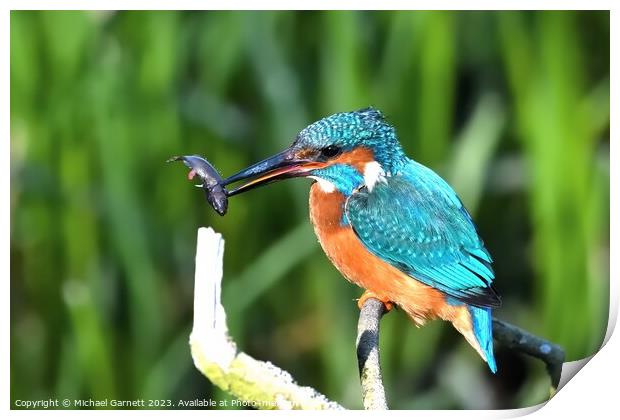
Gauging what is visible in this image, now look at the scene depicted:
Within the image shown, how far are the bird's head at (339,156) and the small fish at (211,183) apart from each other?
0.10 feet

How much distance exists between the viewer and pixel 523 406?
8.71ft

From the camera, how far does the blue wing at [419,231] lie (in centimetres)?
224

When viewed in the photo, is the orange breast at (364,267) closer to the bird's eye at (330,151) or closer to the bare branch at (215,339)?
the bird's eye at (330,151)

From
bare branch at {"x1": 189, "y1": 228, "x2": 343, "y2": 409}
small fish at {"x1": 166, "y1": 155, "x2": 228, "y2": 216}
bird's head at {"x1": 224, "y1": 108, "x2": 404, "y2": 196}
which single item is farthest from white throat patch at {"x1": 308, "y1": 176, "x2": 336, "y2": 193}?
bare branch at {"x1": 189, "y1": 228, "x2": 343, "y2": 409}

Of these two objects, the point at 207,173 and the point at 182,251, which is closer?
the point at 207,173

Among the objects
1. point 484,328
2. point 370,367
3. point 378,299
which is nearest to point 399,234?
point 378,299

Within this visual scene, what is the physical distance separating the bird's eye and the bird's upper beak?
1.1 inches

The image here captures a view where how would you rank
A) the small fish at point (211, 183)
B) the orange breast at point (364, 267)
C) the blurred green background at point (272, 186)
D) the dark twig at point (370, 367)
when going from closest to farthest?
1. the dark twig at point (370, 367)
2. the small fish at point (211, 183)
3. the orange breast at point (364, 267)
4. the blurred green background at point (272, 186)

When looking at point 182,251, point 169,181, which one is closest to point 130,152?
point 169,181

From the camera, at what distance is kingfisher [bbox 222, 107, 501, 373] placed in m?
2.22

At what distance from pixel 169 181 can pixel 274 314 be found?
470 mm

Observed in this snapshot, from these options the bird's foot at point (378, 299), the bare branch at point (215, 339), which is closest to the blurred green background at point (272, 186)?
the bird's foot at point (378, 299)
